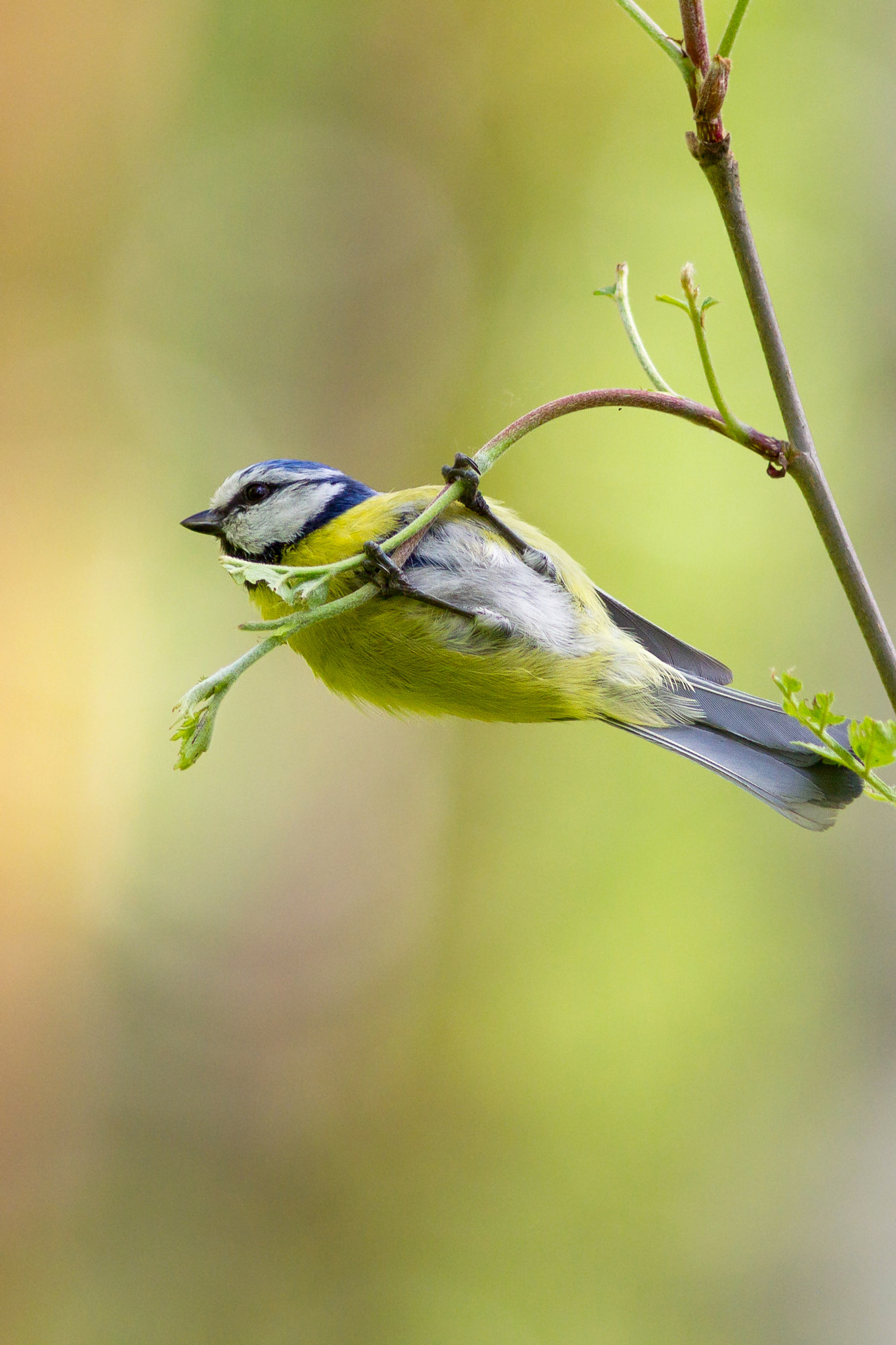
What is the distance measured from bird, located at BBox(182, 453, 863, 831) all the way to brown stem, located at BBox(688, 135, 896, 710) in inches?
25.6

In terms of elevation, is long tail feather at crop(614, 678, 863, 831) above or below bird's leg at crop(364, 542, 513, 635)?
below

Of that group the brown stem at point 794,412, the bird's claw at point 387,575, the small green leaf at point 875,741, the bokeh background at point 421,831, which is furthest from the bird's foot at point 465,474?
the bokeh background at point 421,831

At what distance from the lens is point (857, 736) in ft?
2.50

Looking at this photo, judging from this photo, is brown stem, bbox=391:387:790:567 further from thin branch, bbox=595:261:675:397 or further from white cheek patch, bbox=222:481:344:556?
white cheek patch, bbox=222:481:344:556

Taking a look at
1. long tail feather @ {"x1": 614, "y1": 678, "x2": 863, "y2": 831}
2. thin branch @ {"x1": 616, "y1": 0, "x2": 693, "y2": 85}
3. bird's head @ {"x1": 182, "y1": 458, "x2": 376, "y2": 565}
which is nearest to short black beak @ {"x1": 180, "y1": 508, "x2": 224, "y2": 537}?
bird's head @ {"x1": 182, "y1": 458, "x2": 376, "y2": 565}

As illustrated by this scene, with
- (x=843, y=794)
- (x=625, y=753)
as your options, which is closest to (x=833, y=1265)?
(x=625, y=753)

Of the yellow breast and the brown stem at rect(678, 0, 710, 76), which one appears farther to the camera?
the yellow breast

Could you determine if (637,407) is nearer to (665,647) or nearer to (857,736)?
(857,736)

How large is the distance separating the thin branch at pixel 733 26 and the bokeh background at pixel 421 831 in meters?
3.39

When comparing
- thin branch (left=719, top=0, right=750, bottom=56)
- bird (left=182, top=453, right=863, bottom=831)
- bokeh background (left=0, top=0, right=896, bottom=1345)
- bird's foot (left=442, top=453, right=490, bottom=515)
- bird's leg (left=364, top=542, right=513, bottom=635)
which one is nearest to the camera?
thin branch (left=719, top=0, right=750, bottom=56)

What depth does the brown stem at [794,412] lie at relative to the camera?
2.39 ft

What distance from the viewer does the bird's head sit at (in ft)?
5.88

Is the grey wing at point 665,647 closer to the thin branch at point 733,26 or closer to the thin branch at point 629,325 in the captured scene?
the thin branch at point 629,325

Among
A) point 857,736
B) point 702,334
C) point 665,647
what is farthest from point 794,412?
point 665,647
